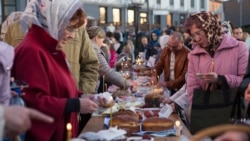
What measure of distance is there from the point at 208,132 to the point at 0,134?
64cm

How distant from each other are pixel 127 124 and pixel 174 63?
3.23 m

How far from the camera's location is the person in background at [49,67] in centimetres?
244

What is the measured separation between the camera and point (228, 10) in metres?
14.3

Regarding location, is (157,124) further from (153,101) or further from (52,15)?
(153,101)

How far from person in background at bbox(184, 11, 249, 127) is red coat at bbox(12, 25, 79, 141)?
1208 mm

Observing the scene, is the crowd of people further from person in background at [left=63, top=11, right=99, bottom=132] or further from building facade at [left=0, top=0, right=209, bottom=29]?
building facade at [left=0, top=0, right=209, bottom=29]

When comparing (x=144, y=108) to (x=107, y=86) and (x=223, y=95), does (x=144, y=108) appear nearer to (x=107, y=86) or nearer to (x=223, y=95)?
(x=223, y=95)

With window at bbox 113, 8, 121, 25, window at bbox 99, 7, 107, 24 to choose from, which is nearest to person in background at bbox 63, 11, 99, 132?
window at bbox 99, 7, 107, 24

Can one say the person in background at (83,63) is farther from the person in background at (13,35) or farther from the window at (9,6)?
the window at (9,6)

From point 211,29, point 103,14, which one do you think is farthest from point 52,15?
point 103,14

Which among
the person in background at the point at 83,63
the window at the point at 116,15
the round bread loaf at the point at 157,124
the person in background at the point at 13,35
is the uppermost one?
the window at the point at 116,15

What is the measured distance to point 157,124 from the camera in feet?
9.14

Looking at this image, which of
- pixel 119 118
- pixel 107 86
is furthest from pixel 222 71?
pixel 107 86

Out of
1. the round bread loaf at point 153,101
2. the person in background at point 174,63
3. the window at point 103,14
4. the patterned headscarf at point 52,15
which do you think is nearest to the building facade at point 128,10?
the window at point 103,14
